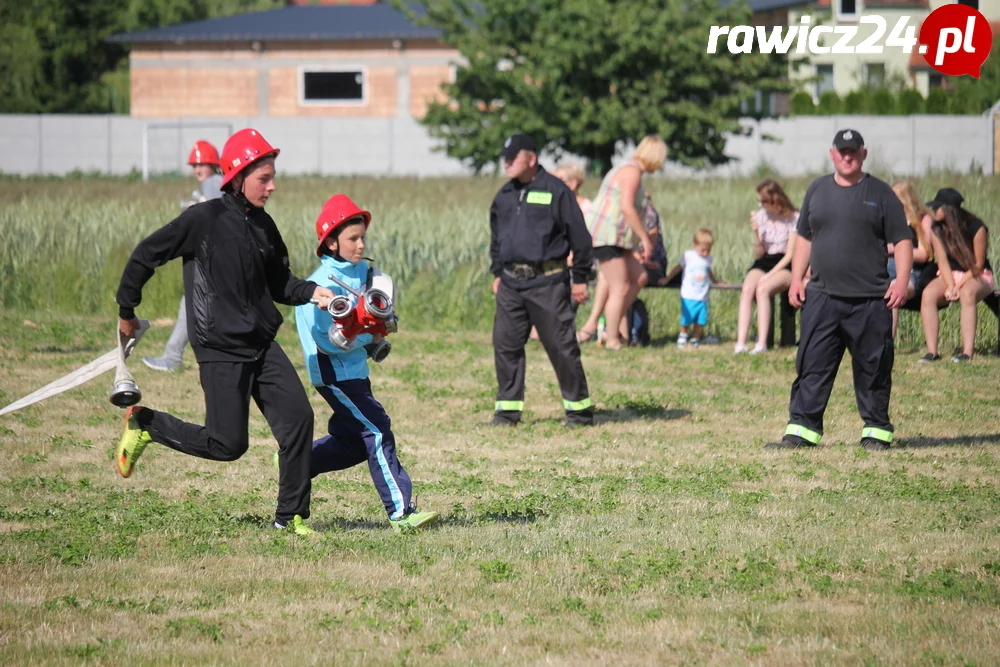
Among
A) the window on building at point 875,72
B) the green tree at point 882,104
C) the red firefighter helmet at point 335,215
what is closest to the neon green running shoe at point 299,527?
the red firefighter helmet at point 335,215

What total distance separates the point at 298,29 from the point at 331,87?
244 cm

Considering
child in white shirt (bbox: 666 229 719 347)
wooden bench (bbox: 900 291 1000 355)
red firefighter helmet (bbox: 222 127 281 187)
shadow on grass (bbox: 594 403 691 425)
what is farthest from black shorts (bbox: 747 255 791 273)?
red firefighter helmet (bbox: 222 127 281 187)

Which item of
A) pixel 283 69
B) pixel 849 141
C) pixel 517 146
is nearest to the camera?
pixel 849 141

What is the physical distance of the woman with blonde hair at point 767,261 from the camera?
47.9ft

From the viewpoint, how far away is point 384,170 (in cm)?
4641

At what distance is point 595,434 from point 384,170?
1447 inches

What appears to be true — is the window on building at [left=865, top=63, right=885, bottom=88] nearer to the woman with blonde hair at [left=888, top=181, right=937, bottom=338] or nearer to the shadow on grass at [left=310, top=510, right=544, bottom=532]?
the woman with blonde hair at [left=888, top=181, right=937, bottom=338]

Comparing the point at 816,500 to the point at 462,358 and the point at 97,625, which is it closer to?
the point at 97,625

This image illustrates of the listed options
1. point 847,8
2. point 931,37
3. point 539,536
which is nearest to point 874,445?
point 539,536

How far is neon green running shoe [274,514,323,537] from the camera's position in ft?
22.7

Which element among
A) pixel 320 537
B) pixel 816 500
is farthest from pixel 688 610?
pixel 816 500

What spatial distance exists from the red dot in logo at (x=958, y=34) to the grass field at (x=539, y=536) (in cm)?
2603

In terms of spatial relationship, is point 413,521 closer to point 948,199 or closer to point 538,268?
point 538,268

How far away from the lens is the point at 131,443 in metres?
7.17
